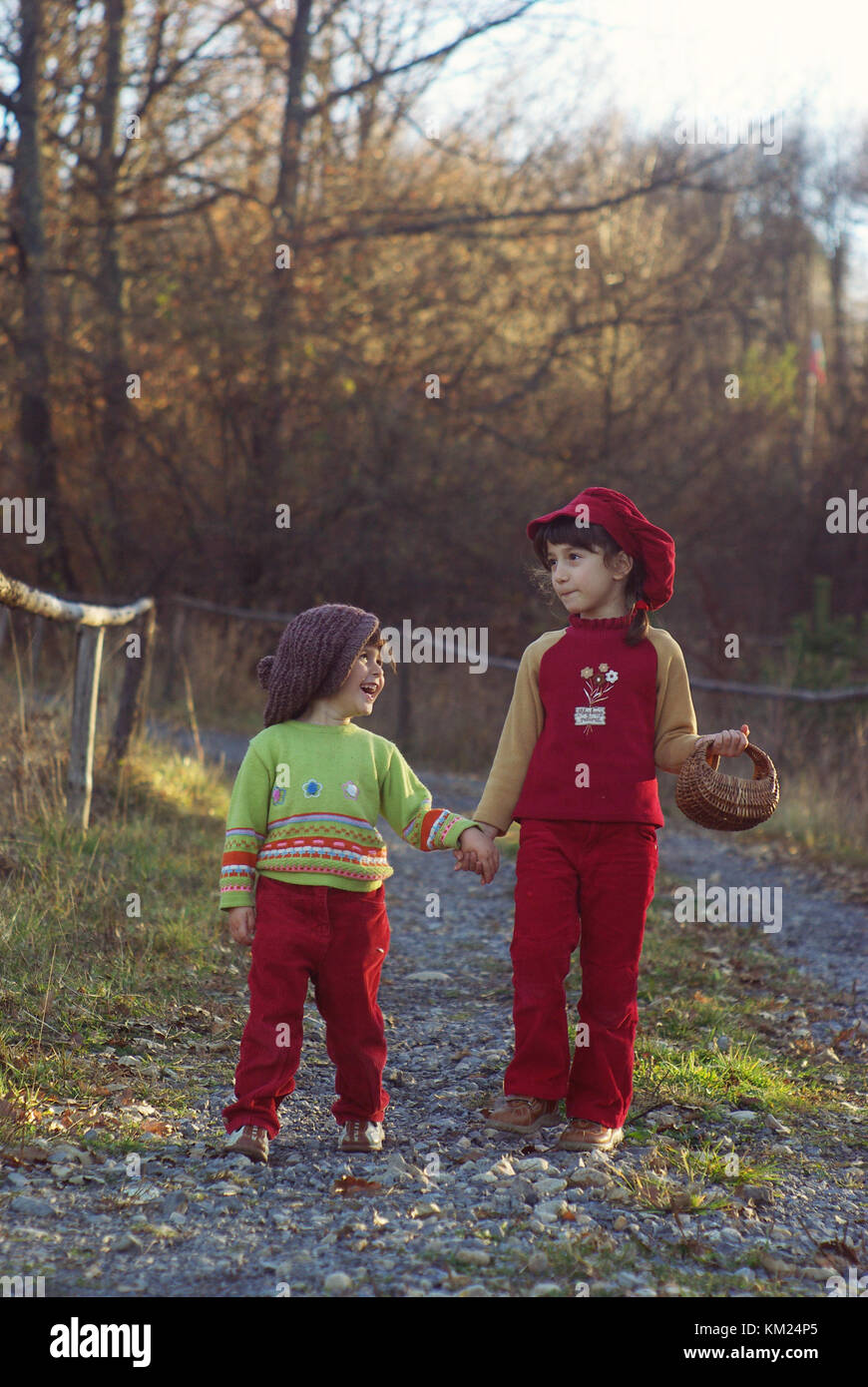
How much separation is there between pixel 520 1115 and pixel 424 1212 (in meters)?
0.64

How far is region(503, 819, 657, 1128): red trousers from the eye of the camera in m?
3.40

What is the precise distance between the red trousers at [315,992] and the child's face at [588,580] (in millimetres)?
975

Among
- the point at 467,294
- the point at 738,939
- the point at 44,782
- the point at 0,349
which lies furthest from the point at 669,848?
the point at 0,349

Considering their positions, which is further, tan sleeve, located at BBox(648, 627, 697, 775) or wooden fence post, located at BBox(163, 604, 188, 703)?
wooden fence post, located at BBox(163, 604, 188, 703)

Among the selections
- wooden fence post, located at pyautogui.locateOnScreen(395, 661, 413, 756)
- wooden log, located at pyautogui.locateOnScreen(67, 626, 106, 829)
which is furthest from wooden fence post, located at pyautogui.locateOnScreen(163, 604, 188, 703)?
wooden log, located at pyautogui.locateOnScreen(67, 626, 106, 829)

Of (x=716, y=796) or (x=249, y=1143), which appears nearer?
(x=249, y=1143)

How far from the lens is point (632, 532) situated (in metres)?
3.55

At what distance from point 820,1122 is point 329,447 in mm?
11912

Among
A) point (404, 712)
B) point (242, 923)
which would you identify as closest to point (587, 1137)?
point (242, 923)

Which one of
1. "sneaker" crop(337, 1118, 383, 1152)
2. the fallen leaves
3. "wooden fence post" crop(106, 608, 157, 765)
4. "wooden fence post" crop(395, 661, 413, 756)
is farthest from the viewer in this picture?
"wooden fence post" crop(395, 661, 413, 756)

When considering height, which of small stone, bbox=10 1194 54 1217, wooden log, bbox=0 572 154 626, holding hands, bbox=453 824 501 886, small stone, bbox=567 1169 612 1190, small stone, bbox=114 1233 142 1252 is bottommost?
small stone, bbox=567 1169 612 1190

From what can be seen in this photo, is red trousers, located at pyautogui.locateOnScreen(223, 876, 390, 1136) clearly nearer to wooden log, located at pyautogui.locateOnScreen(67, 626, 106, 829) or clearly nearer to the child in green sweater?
the child in green sweater

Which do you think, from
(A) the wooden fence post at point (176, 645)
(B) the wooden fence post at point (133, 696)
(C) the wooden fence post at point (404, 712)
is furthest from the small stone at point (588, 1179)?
(A) the wooden fence post at point (176, 645)

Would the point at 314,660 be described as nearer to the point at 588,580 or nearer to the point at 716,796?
the point at 588,580
